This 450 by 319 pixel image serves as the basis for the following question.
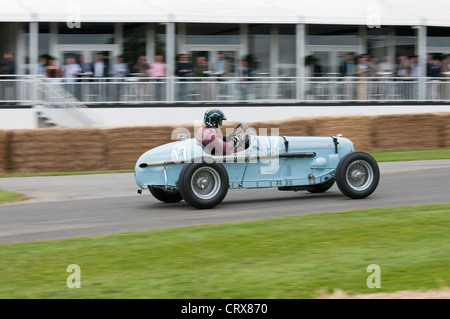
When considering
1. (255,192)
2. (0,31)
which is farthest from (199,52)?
(255,192)

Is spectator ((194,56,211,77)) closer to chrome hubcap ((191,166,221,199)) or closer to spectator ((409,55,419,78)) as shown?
spectator ((409,55,419,78))

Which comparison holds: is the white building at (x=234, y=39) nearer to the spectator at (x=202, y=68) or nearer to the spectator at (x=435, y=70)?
the spectator at (x=435, y=70)

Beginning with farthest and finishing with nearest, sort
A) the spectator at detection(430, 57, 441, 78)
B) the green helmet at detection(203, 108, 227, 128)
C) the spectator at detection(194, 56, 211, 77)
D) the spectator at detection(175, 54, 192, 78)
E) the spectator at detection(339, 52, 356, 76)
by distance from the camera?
1. the spectator at detection(430, 57, 441, 78)
2. the spectator at detection(339, 52, 356, 76)
3. the spectator at detection(194, 56, 211, 77)
4. the spectator at detection(175, 54, 192, 78)
5. the green helmet at detection(203, 108, 227, 128)

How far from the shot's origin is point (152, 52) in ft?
85.0

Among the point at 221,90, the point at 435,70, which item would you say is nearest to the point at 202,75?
the point at 221,90

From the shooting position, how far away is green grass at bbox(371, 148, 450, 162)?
57.0 feet

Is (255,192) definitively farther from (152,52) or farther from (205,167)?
(152,52)

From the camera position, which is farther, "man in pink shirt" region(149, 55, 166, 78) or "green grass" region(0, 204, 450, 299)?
"man in pink shirt" region(149, 55, 166, 78)

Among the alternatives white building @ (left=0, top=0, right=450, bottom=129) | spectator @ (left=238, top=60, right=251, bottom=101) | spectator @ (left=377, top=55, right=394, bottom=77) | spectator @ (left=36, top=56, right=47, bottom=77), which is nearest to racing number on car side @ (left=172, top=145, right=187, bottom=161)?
white building @ (left=0, top=0, right=450, bottom=129)

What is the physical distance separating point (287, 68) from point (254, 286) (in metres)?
21.3

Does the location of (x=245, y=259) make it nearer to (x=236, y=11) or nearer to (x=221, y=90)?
(x=221, y=90)

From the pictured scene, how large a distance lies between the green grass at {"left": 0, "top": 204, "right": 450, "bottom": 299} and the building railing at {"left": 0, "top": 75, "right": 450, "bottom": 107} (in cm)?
1353

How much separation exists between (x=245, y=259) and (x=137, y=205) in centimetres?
432

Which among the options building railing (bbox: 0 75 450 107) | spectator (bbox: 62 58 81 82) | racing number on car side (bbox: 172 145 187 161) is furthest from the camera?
spectator (bbox: 62 58 81 82)
